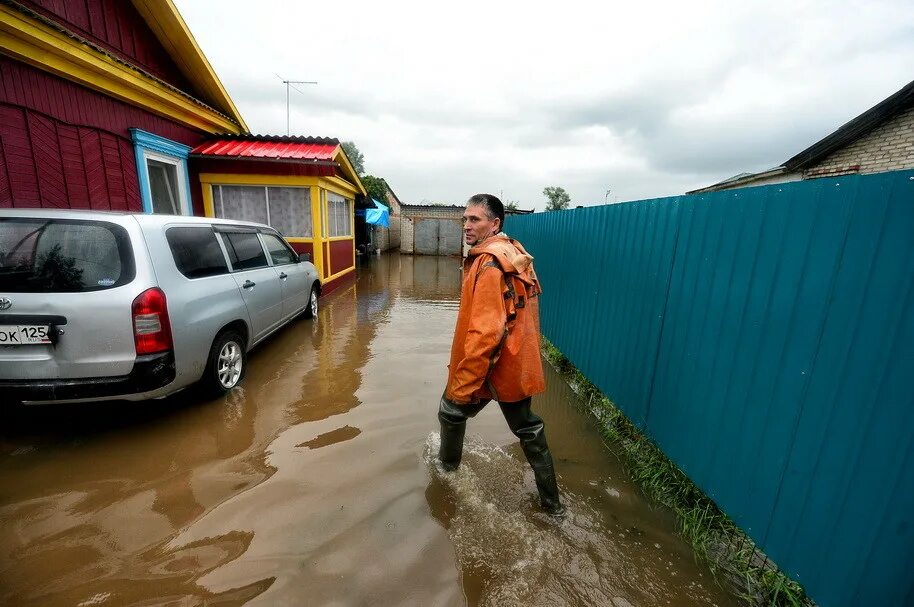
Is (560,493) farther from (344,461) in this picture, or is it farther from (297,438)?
(297,438)

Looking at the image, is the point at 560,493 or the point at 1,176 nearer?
the point at 560,493

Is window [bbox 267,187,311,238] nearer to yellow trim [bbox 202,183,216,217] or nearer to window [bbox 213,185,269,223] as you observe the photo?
window [bbox 213,185,269,223]

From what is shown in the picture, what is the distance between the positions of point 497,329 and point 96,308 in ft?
8.89

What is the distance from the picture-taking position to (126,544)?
201cm

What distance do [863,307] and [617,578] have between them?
169cm

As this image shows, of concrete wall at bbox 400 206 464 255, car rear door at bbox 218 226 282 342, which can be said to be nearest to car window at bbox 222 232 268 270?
car rear door at bbox 218 226 282 342

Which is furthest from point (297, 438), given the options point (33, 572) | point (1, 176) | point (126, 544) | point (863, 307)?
point (1, 176)

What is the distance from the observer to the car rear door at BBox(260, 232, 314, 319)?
16.9 feet

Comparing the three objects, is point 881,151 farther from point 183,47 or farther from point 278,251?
point 183,47

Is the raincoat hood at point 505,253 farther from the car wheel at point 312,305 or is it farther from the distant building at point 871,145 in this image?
the distant building at point 871,145

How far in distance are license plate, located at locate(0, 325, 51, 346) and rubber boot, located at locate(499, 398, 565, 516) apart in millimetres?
3035

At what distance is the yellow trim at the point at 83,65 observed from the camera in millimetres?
4005

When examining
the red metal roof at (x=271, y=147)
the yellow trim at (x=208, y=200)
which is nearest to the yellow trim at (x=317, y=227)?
the red metal roof at (x=271, y=147)

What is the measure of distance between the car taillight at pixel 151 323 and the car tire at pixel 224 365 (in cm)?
61
